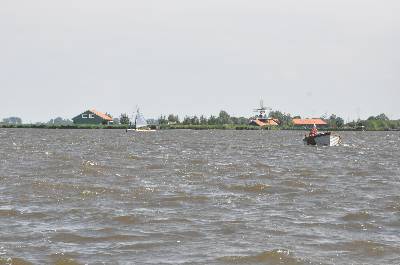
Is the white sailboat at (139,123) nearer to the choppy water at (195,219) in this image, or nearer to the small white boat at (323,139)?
the small white boat at (323,139)

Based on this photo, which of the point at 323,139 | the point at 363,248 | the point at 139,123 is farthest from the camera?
the point at 139,123

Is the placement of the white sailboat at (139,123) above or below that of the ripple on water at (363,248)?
above

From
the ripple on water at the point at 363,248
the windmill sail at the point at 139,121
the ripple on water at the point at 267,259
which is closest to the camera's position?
the ripple on water at the point at 267,259

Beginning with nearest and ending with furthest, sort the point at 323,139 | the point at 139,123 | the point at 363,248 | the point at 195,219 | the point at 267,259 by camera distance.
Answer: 1. the point at 267,259
2. the point at 363,248
3. the point at 195,219
4. the point at 323,139
5. the point at 139,123

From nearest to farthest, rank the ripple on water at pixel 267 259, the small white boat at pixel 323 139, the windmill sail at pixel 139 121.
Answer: the ripple on water at pixel 267 259
the small white boat at pixel 323 139
the windmill sail at pixel 139 121

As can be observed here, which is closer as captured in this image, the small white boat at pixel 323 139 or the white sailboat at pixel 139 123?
the small white boat at pixel 323 139

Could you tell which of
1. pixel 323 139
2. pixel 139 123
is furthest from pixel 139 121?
pixel 323 139

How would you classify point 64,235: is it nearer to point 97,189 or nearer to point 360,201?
point 97,189

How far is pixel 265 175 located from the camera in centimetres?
3378

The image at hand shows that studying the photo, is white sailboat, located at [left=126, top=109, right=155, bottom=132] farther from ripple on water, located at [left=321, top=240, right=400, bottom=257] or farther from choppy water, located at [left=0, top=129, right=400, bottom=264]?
ripple on water, located at [left=321, top=240, right=400, bottom=257]

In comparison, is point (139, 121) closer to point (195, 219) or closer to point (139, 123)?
point (139, 123)

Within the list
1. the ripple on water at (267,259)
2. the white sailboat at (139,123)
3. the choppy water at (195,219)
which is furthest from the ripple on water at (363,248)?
the white sailboat at (139,123)

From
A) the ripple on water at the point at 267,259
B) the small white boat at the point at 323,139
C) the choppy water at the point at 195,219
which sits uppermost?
the small white boat at the point at 323,139

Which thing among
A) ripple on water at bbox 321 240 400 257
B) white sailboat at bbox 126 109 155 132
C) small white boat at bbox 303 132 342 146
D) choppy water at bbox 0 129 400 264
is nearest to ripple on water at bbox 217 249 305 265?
choppy water at bbox 0 129 400 264
